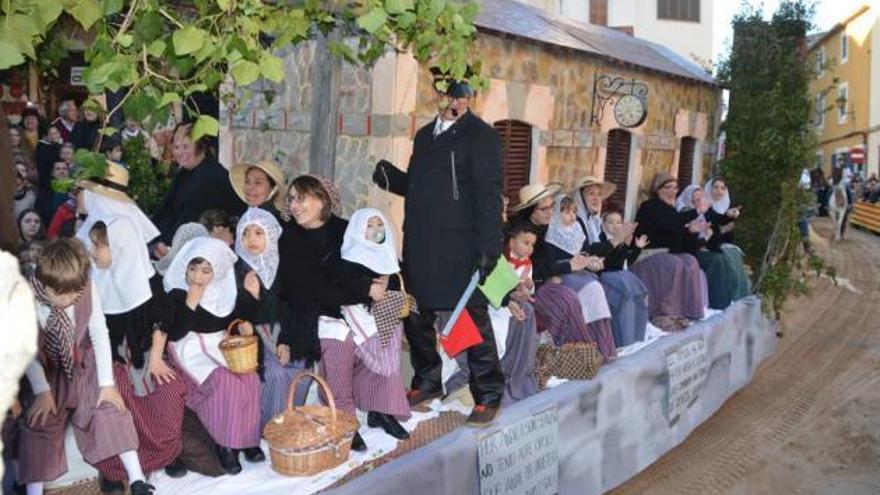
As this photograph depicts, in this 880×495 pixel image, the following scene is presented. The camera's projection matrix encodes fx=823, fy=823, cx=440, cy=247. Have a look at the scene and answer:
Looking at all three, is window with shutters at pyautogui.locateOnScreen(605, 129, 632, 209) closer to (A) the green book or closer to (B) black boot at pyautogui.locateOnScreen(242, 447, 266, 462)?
(A) the green book

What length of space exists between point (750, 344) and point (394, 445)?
459 cm

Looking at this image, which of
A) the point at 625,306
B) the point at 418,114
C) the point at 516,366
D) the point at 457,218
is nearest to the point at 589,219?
the point at 625,306

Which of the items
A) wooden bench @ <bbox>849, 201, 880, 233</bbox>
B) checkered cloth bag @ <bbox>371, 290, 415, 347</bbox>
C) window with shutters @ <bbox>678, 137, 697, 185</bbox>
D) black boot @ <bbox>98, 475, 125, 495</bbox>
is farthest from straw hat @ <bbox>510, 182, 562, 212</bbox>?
wooden bench @ <bbox>849, 201, 880, 233</bbox>

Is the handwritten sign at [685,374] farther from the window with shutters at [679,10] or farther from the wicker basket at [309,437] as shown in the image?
the window with shutters at [679,10]

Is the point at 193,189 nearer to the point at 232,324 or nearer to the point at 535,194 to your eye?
the point at 232,324

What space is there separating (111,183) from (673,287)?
4.44 metres

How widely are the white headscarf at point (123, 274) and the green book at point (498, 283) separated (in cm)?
163

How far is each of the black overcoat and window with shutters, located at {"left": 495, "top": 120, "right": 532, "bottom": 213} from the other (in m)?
4.59

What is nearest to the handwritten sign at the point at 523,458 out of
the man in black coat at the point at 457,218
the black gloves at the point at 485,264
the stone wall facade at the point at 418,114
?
the man in black coat at the point at 457,218

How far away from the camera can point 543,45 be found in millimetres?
8805

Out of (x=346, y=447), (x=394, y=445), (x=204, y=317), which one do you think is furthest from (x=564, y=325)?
(x=204, y=317)

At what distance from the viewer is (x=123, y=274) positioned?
145 inches

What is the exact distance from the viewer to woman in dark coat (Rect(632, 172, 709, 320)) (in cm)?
671

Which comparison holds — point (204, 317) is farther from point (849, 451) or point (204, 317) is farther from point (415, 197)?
point (849, 451)
